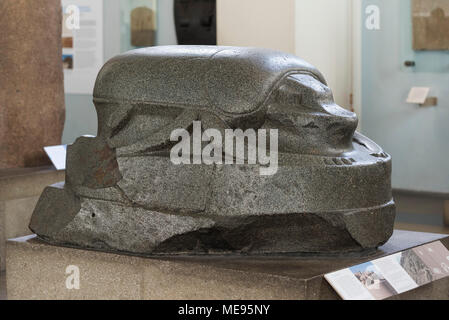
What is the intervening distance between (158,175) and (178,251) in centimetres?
39

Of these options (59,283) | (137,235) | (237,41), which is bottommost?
(59,283)

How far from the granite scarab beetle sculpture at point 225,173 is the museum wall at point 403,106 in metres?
3.35

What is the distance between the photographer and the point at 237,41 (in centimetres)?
796

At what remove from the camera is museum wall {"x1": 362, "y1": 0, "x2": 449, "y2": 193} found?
7.43 meters

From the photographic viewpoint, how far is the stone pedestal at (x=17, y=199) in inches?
247

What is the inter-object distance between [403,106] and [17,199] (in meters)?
3.55

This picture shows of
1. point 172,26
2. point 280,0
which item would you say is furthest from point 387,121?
point 172,26

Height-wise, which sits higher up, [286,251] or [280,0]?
[280,0]

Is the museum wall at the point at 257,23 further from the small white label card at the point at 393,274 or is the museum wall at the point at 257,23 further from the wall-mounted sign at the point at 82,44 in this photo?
the small white label card at the point at 393,274

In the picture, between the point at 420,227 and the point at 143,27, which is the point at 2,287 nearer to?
the point at 420,227

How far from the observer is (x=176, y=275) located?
3.94 metres

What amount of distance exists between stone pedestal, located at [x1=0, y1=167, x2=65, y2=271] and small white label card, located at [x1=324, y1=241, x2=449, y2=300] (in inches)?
131

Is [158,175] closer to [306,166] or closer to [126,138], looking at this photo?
[126,138]

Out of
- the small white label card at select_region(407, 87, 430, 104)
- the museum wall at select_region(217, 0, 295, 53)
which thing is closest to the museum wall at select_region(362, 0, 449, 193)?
the small white label card at select_region(407, 87, 430, 104)
